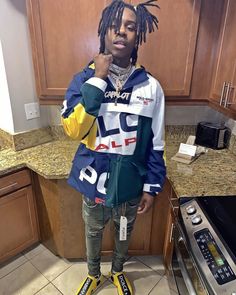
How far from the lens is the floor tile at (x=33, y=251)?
1.74m

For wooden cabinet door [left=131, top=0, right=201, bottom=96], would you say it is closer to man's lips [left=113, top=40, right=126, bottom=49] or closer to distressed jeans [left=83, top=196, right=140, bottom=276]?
man's lips [left=113, top=40, right=126, bottom=49]

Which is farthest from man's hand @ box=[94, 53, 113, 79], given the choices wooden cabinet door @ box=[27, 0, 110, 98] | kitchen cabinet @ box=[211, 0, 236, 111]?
kitchen cabinet @ box=[211, 0, 236, 111]

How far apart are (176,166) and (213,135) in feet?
1.46

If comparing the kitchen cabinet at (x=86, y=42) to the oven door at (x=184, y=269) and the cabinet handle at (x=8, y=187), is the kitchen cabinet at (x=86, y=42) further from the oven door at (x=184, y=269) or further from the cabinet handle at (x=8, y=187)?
the oven door at (x=184, y=269)

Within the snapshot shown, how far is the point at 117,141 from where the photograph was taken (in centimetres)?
103

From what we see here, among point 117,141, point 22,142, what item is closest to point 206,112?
point 117,141

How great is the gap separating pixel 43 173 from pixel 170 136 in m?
0.96

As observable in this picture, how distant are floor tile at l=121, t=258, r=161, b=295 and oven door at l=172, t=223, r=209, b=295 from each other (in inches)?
17.2

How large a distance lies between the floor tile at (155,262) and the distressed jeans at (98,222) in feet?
1.13

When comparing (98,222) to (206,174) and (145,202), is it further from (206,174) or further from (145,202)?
(206,174)

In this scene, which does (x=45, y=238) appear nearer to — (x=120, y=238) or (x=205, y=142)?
(x=120, y=238)

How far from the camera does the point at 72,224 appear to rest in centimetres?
152

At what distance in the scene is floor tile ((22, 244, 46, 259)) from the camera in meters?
1.74

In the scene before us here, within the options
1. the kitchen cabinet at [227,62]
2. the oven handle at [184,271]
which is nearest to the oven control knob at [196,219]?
the oven handle at [184,271]
